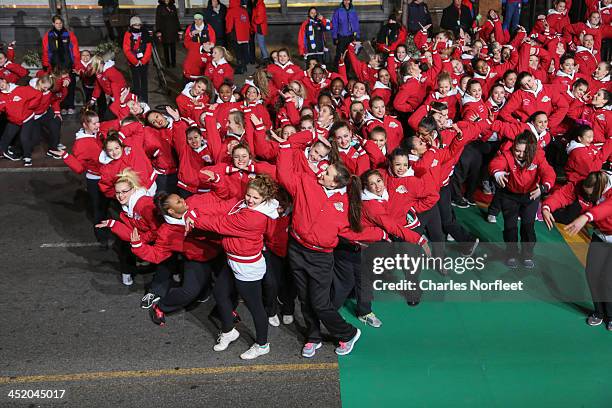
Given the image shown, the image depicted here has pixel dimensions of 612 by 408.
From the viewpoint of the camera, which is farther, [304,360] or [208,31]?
[208,31]

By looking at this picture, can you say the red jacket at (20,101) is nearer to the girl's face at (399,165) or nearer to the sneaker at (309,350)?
the girl's face at (399,165)

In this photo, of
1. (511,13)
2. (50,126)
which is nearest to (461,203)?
(50,126)

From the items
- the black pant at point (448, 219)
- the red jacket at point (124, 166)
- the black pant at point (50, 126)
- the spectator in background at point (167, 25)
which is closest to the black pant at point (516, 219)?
the black pant at point (448, 219)

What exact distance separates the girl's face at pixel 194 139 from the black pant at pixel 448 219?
283cm

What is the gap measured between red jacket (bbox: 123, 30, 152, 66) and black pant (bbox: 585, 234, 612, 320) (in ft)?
32.3

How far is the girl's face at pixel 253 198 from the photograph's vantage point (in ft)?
19.7

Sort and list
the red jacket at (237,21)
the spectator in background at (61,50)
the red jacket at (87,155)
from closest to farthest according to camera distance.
A: the red jacket at (87,155)
the spectator in background at (61,50)
the red jacket at (237,21)

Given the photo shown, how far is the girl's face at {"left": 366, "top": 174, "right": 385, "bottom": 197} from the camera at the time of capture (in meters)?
6.64

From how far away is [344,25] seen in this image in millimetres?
15352

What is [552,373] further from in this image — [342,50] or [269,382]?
[342,50]

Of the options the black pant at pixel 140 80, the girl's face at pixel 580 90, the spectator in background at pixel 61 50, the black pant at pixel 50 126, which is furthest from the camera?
the spectator in background at pixel 61 50

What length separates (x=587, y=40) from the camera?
41.0 feet

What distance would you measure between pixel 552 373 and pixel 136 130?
548cm

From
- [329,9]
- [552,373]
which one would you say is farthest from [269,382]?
[329,9]
